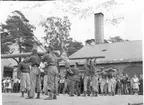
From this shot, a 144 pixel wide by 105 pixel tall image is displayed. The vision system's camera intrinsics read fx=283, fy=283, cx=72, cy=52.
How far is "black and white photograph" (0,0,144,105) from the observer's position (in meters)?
7.28

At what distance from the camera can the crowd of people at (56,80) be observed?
7.27 m

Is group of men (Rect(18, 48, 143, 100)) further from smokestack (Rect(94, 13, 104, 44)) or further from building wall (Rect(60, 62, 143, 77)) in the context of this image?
smokestack (Rect(94, 13, 104, 44))

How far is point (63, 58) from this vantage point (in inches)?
355

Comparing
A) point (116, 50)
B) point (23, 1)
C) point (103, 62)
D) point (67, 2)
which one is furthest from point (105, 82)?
point (116, 50)

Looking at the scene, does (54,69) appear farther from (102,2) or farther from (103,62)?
(103,62)

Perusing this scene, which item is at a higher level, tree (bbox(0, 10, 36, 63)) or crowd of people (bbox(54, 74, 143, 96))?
tree (bbox(0, 10, 36, 63))

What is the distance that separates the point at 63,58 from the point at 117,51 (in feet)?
43.8

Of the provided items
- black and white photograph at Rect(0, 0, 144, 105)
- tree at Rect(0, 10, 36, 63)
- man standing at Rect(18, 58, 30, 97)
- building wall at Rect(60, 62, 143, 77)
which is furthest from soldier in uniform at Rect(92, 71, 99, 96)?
building wall at Rect(60, 62, 143, 77)

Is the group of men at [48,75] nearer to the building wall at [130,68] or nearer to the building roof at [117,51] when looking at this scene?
the building wall at [130,68]

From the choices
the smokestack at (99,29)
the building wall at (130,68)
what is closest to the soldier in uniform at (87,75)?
the building wall at (130,68)

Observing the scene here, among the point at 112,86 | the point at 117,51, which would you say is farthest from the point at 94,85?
the point at 117,51

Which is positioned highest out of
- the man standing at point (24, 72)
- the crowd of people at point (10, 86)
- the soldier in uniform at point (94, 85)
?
the man standing at point (24, 72)

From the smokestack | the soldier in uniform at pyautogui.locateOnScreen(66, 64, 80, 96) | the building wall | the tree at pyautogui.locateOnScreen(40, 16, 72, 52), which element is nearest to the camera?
the soldier in uniform at pyautogui.locateOnScreen(66, 64, 80, 96)

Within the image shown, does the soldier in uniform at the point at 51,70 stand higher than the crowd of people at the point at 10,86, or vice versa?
the soldier in uniform at the point at 51,70
